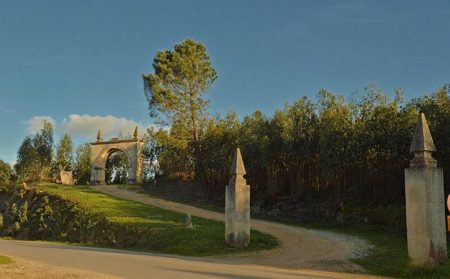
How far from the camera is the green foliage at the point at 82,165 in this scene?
65394 millimetres

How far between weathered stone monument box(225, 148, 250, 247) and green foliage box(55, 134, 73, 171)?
5101 cm

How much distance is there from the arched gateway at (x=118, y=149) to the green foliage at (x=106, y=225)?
13.3m

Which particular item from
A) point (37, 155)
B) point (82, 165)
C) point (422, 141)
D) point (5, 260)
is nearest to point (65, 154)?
point (82, 165)

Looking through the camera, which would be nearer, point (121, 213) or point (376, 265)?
point (376, 265)

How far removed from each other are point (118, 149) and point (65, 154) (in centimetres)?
1547

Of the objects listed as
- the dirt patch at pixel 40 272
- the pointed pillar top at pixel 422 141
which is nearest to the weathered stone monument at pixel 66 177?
the dirt patch at pixel 40 272

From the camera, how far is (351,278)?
1250 cm

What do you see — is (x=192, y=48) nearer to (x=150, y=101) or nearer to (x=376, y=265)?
(x=150, y=101)

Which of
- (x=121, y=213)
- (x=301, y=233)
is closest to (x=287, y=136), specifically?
(x=301, y=233)

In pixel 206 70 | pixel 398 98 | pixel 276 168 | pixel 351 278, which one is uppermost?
pixel 206 70

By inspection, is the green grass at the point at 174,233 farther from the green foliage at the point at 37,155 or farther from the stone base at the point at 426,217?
the green foliage at the point at 37,155

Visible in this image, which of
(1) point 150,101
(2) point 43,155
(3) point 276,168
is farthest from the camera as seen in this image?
(2) point 43,155

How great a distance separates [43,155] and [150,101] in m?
23.3

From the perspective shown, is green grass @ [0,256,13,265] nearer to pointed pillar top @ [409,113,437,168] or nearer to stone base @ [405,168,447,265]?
stone base @ [405,168,447,265]
